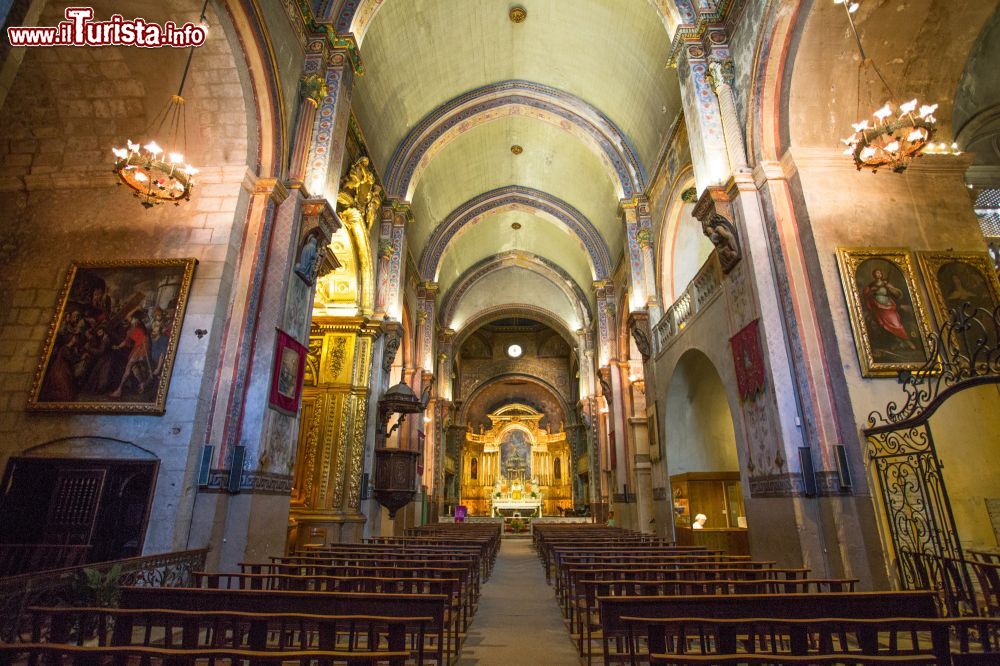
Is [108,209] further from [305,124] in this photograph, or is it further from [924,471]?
[924,471]

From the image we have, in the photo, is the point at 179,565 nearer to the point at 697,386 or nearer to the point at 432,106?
Answer: the point at 697,386

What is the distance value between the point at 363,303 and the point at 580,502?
721 inches

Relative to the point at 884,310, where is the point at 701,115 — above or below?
above

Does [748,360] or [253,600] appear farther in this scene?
[748,360]

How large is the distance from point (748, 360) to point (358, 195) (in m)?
8.40

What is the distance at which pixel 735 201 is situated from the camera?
23.2 feet

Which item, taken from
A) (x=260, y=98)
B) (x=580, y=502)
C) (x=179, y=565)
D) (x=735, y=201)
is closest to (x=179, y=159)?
(x=260, y=98)

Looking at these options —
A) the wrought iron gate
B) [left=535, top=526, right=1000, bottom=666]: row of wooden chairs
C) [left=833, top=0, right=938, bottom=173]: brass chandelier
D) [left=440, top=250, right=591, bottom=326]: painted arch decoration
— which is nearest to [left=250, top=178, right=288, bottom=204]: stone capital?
[left=535, top=526, right=1000, bottom=666]: row of wooden chairs

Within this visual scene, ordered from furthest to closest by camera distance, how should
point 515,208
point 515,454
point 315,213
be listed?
point 515,454 → point 515,208 → point 315,213

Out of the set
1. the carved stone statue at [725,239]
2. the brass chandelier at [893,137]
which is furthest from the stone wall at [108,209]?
the brass chandelier at [893,137]

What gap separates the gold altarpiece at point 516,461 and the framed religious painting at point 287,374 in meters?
21.2

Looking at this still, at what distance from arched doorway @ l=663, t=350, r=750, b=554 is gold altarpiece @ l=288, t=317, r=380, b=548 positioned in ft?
22.2

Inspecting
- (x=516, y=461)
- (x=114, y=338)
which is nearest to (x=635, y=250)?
(x=114, y=338)

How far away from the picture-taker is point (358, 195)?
35.9 ft
